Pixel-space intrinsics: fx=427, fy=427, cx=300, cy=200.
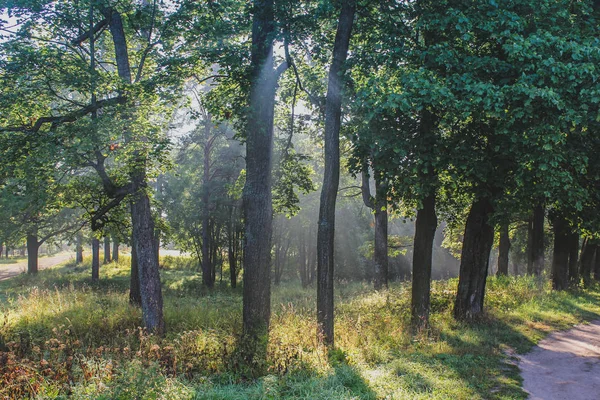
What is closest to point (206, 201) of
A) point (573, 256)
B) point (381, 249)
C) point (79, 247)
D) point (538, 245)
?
point (381, 249)

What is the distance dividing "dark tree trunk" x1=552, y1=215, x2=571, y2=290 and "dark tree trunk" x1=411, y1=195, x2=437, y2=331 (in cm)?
934

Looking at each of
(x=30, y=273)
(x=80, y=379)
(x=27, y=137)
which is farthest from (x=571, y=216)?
(x=30, y=273)

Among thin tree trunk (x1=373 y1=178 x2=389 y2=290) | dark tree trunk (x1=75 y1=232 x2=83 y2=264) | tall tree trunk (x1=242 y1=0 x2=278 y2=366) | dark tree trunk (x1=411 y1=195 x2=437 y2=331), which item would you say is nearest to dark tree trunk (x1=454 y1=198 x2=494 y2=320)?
dark tree trunk (x1=411 y1=195 x2=437 y2=331)

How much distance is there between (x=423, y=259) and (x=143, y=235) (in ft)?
25.7

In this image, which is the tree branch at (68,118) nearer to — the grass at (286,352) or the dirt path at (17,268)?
the grass at (286,352)

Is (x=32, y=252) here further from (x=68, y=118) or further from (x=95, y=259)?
(x=68, y=118)

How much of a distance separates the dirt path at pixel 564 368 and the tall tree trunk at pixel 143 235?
8933mm

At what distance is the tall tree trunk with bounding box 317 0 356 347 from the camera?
9.43m

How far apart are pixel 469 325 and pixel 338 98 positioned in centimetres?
697

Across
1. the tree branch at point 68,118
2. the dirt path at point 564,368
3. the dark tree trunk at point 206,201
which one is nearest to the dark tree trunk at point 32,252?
the dark tree trunk at point 206,201

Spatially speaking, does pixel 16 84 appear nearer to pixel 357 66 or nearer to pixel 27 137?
pixel 27 137

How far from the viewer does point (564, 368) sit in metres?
8.25

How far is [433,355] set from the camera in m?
8.48

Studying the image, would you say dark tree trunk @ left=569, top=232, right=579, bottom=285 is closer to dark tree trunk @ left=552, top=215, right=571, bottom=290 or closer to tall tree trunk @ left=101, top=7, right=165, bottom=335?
dark tree trunk @ left=552, top=215, right=571, bottom=290
